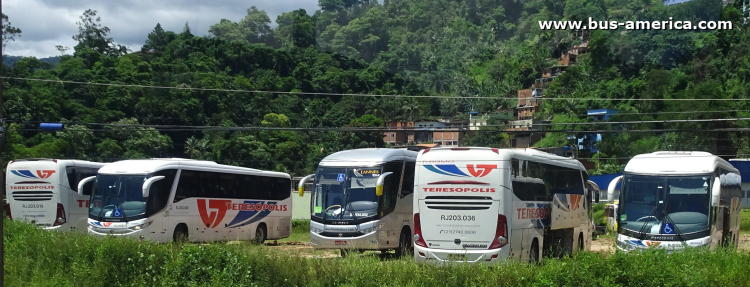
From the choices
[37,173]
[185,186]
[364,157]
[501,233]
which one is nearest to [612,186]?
[501,233]

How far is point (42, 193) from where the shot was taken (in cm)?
2505

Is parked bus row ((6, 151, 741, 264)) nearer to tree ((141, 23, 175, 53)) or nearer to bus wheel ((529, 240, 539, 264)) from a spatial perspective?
bus wheel ((529, 240, 539, 264))

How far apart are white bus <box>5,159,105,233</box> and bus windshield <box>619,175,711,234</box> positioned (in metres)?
18.9

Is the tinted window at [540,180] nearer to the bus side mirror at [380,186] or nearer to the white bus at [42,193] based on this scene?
the bus side mirror at [380,186]

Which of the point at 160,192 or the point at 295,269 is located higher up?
the point at 160,192

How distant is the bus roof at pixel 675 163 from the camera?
61.0ft

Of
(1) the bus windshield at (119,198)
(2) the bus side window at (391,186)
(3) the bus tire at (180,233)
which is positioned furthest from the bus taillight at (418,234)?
(1) the bus windshield at (119,198)

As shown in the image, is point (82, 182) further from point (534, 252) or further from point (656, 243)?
point (656, 243)

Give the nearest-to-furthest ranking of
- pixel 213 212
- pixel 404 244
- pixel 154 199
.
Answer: pixel 404 244, pixel 154 199, pixel 213 212

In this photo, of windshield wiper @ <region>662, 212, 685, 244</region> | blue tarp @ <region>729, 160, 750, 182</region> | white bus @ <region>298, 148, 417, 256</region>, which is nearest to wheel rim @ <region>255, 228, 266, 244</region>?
white bus @ <region>298, 148, 417, 256</region>

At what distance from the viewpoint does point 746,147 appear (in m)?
59.4

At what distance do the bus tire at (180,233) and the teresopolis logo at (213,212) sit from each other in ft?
2.92

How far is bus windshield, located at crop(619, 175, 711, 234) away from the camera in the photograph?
18.0 meters

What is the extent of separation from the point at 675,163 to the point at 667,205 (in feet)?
4.50
